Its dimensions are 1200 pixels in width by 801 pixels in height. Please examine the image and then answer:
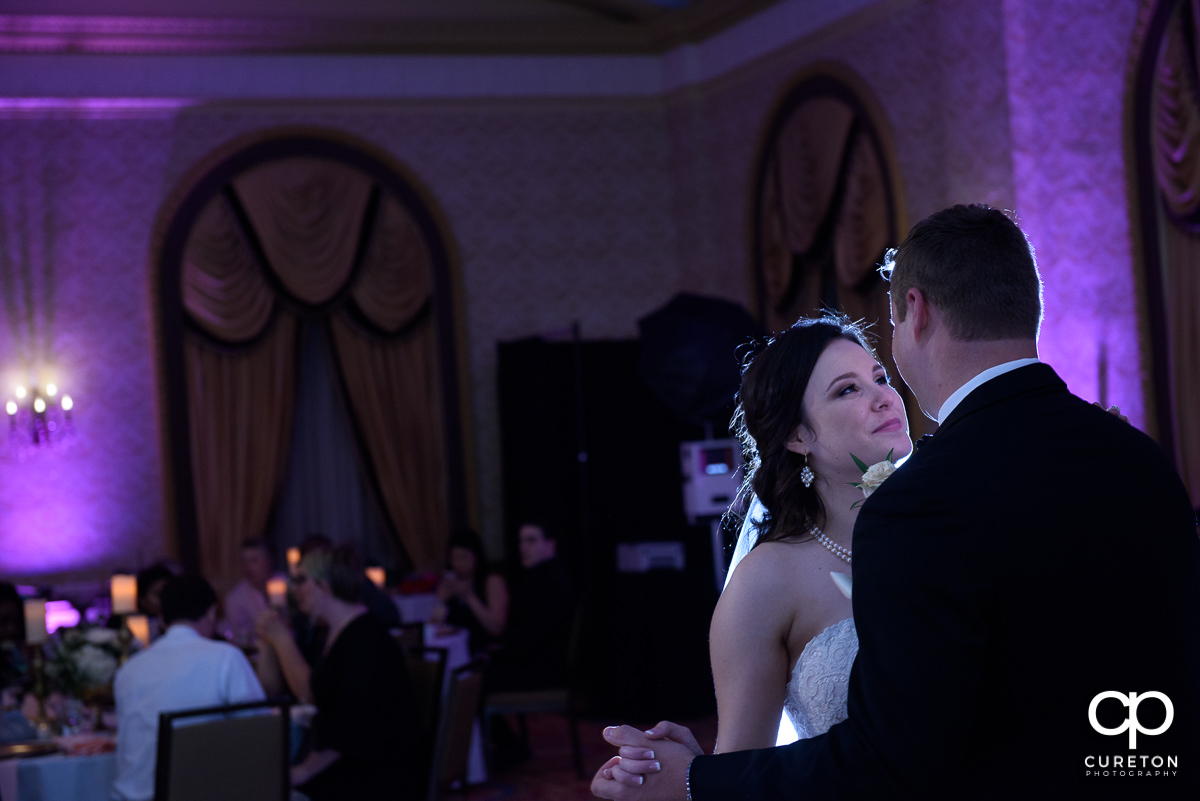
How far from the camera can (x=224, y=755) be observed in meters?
3.78

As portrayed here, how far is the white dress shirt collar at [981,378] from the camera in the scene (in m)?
1.40

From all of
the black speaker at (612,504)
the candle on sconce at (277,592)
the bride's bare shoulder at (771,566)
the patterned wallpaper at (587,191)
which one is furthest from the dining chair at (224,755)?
the patterned wallpaper at (587,191)

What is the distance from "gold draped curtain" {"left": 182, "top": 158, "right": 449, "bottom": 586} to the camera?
834cm

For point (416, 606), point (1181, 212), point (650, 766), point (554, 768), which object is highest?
point (1181, 212)

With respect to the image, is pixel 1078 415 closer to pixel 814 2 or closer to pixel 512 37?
pixel 814 2

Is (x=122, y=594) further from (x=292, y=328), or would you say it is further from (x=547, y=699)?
(x=292, y=328)

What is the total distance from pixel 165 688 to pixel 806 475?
2.68m

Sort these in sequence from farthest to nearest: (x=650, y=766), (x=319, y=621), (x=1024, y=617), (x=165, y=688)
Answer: (x=319, y=621) < (x=165, y=688) < (x=650, y=766) < (x=1024, y=617)

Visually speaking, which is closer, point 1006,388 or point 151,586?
point 1006,388

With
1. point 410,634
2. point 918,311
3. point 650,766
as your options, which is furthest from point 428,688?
point 918,311

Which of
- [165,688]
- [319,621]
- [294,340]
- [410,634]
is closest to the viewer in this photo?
[165,688]

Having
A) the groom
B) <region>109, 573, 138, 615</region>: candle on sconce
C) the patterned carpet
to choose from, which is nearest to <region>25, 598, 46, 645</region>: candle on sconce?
<region>109, 573, 138, 615</region>: candle on sconce

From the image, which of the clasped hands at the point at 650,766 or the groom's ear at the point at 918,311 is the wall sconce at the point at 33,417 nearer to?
the clasped hands at the point at 650,766

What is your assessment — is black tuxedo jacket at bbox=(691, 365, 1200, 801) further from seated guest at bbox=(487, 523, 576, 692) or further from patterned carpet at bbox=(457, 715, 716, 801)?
seated guest at bbox=(487, 523, 576, 692)
